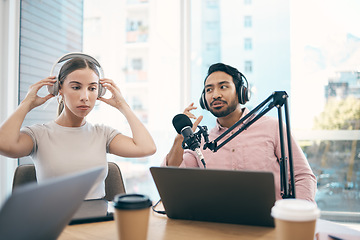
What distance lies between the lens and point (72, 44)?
11.0 feet

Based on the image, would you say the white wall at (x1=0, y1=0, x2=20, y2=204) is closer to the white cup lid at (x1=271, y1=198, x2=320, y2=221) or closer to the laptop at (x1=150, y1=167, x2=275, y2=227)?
the laptop at (x1=150, y1=167, x2=275, y2=227)

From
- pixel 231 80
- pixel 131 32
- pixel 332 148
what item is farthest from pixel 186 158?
pixel 131 32

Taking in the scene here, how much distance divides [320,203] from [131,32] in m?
2.50

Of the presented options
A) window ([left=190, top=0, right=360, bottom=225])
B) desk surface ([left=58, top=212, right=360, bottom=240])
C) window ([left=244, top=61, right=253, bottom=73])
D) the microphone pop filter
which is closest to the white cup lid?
desk surface ([left=58, top=212, right=360, bottom=240])

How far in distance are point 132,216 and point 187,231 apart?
287 millimetres

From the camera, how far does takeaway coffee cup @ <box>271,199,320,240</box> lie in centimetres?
68

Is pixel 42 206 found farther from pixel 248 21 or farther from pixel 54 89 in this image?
pixel 248 21

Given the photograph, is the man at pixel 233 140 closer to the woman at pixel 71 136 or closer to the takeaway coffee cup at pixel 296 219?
the woman at pixel 71 136

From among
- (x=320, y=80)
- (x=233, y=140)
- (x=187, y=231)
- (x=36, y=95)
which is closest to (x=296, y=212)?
(x=187, y=231)

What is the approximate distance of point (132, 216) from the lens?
763mm

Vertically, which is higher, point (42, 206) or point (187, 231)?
point (42, 206)

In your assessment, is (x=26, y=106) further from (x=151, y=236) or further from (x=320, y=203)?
(x=320, y=203)

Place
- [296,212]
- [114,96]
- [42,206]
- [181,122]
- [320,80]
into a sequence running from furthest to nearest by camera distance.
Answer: [320,80], [114,96], [181,122], [296,212], [42,206]

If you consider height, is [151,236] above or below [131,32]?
below
